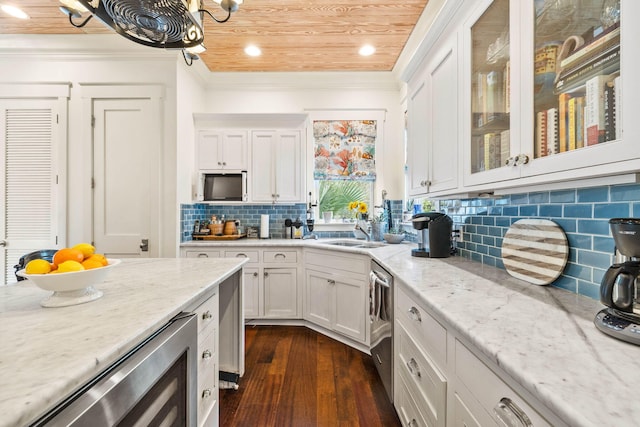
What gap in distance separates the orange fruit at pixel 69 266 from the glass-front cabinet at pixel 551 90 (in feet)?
5.15

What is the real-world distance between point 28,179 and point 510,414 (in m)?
4.17

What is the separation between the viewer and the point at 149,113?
2.98 m

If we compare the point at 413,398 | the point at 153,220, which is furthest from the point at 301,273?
the point at 413,398

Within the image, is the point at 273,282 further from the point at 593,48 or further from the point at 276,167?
the point at 593,48

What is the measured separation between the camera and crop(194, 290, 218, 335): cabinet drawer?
1.35 m

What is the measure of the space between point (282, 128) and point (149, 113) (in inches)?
54.9

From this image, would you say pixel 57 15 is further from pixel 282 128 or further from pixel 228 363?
pixel 228 363

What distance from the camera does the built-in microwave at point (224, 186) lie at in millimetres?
3418

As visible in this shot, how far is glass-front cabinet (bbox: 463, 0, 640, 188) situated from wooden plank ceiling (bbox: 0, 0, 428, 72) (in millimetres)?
1307

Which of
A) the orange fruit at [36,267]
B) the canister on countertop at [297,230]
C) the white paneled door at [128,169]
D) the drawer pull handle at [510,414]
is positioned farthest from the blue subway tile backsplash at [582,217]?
the white paneled door at [128,169]

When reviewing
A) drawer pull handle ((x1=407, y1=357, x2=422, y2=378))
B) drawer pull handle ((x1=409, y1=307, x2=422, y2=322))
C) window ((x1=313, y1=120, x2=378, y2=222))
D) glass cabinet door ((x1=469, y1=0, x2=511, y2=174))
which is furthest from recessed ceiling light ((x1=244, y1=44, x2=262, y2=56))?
drawer pull handle ((x1=407, y1=357, x2=422, y2=378))

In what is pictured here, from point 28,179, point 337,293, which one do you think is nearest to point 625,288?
point 337,293

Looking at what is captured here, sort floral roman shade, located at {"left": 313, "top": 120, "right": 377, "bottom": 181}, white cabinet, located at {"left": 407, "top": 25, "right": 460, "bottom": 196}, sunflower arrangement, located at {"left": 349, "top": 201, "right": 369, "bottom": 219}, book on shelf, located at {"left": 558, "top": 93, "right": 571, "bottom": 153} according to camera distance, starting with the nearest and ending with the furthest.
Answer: book on shelf, located at {"left": 558, "top": 93, "right": 571, "bottom": 153} < white cabinet, located at {"left": 407, "top": 25, "right": 460, "bottom": 196} < sunflower arrangement, located at {"left": 349, "top": 201, "right": 369, "bottom": 219} < floral roman shade, located at {"left": 313, "top": 120, "right": 377, "bottom": 181}

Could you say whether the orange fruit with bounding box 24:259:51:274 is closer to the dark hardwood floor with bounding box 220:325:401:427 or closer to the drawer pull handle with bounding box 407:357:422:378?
the dark hardwood floor with bounding box 220:325:401:427
